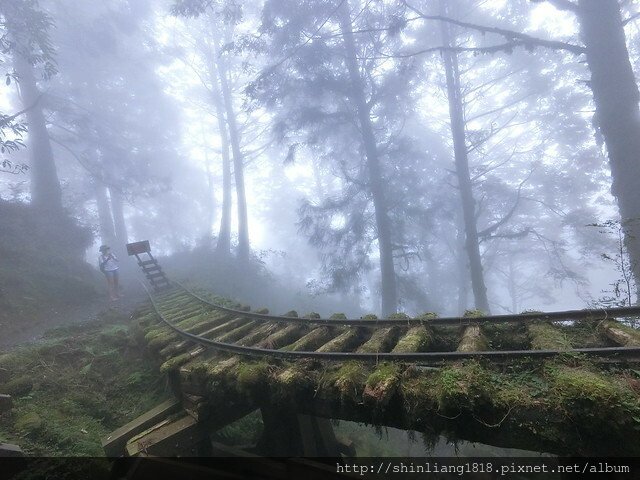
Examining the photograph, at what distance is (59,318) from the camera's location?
1080cm

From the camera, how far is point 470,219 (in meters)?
13.7

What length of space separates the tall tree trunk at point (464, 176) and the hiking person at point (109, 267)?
1458cm

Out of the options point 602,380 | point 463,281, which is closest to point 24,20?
point 602,380

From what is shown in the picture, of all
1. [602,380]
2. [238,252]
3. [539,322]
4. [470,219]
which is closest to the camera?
[602,380]

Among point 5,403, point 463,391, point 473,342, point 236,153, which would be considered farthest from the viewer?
point 236,153

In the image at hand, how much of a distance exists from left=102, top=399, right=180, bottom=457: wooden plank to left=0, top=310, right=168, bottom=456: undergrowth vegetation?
36 centimetres

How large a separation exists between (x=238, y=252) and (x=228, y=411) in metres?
18.1

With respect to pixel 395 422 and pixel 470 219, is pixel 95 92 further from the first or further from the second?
pixel 395 422

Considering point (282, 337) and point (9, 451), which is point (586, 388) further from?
point (9, 451)

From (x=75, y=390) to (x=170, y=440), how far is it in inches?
113

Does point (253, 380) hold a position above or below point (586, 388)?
below

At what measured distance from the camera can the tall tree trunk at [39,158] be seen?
17.8 metres

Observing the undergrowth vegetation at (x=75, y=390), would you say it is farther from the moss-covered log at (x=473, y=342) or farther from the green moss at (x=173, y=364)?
the moss-covered log at (x=473, y=342)

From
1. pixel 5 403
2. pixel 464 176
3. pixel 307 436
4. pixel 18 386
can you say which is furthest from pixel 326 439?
pixel 464 176
